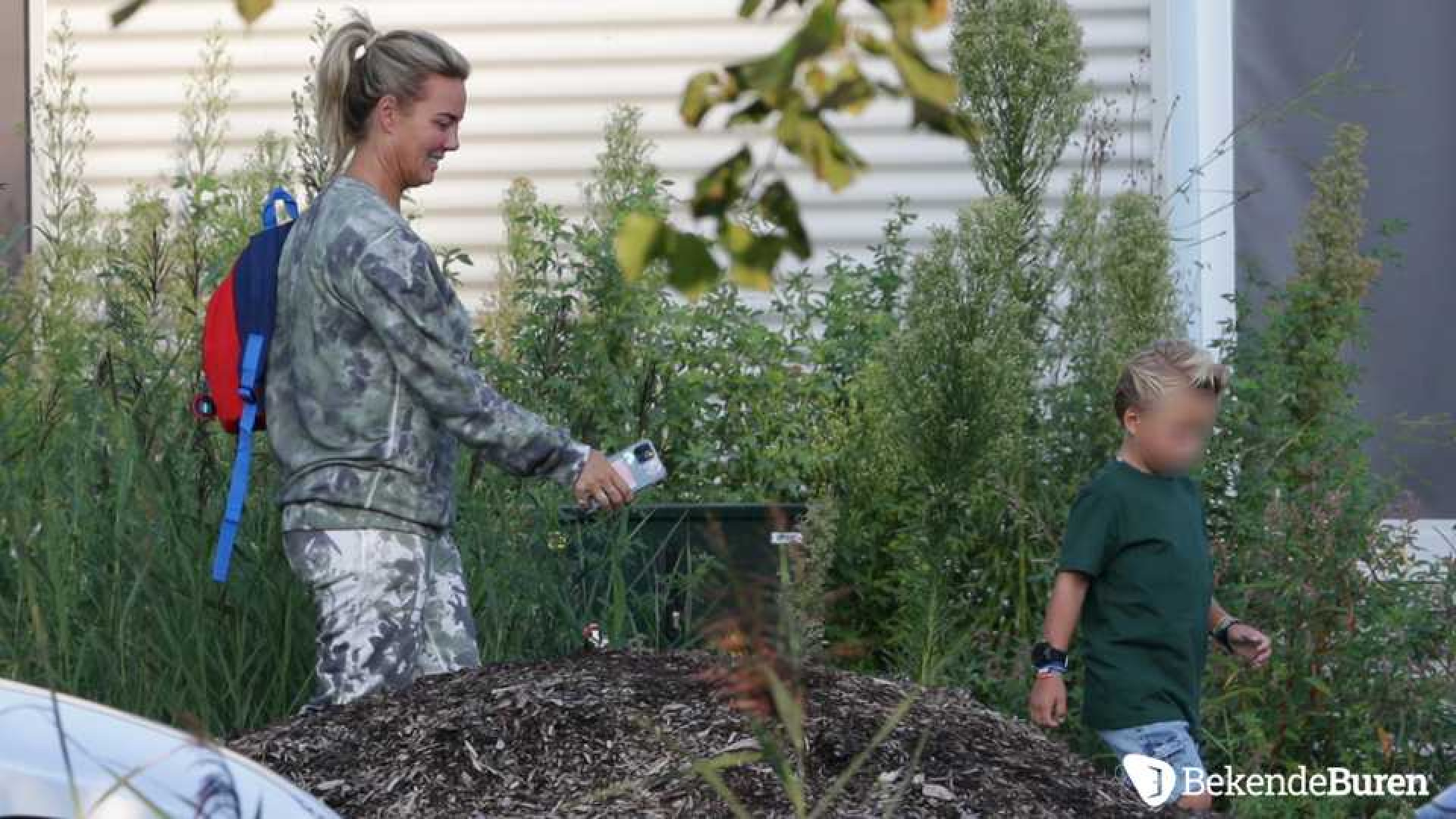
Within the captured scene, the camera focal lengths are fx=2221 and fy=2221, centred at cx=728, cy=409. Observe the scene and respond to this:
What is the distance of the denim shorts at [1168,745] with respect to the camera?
15.6ft

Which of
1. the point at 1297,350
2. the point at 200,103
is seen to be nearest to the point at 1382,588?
the point at 1297,350

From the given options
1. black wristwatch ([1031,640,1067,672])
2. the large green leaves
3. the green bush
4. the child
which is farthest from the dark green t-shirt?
the large green leaves

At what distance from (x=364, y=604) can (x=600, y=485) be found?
20.1 inches

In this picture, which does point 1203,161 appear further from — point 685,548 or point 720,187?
point 720,187

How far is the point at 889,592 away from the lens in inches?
261

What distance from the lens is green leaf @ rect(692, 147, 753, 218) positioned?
1.90m

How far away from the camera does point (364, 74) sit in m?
4.47

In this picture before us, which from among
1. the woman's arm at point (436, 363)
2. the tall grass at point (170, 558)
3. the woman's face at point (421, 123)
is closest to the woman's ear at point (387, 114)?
the woman's face at point (421, 123)

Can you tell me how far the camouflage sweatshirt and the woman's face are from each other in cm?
15

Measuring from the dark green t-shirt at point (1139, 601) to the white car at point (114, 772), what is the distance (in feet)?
8.02

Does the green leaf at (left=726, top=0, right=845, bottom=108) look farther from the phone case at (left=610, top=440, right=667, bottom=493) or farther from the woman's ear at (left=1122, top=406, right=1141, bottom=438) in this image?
the woman's ear at (left=1122, top=406, right=1141, bottom=438)

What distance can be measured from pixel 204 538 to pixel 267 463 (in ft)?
1.34

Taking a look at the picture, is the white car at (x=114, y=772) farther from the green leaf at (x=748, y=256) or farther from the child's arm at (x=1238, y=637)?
the child's arm at (x=1238, y=637)

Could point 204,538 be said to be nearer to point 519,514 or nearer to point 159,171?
point 519,514
